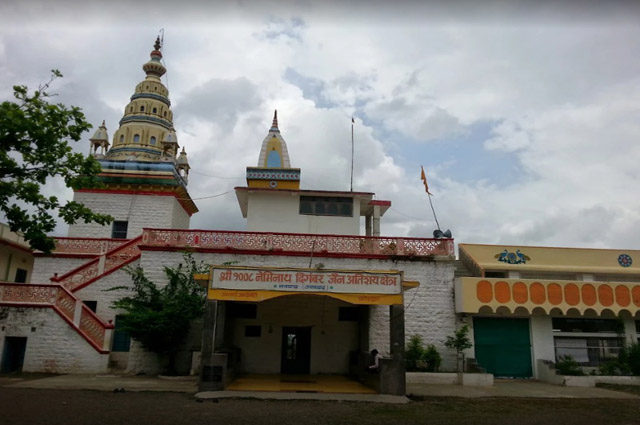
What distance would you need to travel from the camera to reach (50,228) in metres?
11.6

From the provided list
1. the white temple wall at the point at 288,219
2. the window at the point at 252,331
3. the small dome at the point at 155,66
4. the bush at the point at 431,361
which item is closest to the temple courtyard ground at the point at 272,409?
the bush at the point at 431,361

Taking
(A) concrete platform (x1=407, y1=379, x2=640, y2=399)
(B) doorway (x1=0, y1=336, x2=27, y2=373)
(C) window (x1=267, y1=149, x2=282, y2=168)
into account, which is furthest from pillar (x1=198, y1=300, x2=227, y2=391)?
(C) window (x1=267, y1=149, x2=282, y2=168)

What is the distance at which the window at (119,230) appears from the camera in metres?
23.8

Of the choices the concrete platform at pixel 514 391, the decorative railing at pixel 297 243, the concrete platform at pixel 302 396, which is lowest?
the concrete platform at pixel 302 396

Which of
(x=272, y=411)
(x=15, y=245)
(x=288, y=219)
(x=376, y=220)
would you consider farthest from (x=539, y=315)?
(x=15, y=245)

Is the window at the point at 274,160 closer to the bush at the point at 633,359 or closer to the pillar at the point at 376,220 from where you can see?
the pillar at the point at 376,220

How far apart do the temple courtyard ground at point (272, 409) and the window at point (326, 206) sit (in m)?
9.44

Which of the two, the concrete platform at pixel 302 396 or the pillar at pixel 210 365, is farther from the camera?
the pillar at pixel 210 365

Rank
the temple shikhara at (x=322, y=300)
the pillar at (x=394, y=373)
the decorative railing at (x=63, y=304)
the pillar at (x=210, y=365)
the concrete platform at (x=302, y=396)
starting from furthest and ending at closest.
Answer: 1. the decorative railing at (x=63, y=304)
2. the temple shikhara at (x=322, y=300)
3. the pillar at (x=394, y=373)
4. the pillar at (x=210, y=365)
5. the concrete platform at (x=302, y=396)

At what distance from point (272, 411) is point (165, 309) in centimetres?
676

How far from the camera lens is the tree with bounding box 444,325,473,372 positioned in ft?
53.5

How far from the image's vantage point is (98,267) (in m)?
18.3

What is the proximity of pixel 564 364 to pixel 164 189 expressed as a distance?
20.1m

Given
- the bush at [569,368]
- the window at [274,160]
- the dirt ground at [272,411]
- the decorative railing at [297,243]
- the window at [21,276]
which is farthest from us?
the window at [21,276]
